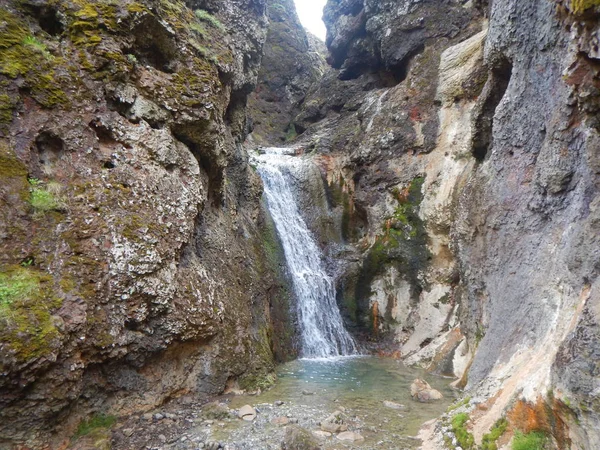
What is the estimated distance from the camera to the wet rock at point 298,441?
648cm

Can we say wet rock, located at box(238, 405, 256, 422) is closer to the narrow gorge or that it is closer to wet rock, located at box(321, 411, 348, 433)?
the narrow gorge

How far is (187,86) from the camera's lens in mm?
9922

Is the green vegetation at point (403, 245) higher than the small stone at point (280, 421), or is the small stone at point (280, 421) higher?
the green vegetation at point (403, 245)

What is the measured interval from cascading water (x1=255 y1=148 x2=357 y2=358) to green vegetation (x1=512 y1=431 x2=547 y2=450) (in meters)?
10.7

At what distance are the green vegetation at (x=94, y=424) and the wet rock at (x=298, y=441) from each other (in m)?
3.19

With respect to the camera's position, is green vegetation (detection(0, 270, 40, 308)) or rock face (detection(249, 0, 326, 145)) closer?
green vegetation (detection(0, 270, 40, 308))

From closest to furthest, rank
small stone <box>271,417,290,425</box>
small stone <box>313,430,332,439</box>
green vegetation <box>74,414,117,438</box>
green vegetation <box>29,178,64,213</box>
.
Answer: green vegetation <box>74,414,117,438</box> → green vegetation <box>29,178,64,213</box> → small stone <box>313,430,332,439</box> → small stone <box>271,417,290,425</box>

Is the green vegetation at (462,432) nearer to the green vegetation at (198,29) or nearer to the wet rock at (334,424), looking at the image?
the wet rock at (334,424)

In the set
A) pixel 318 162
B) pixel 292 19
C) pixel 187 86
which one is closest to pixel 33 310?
pixel 187 86

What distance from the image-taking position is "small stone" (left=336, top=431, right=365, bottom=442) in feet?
23.2

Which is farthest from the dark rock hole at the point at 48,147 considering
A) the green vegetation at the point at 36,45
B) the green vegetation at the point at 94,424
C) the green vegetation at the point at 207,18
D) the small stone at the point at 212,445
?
the green vegetation at the point at 207,18

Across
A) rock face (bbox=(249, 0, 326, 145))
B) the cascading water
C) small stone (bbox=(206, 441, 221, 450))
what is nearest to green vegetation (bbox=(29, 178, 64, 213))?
small stone (bbox=(206, 441, 221, 450))

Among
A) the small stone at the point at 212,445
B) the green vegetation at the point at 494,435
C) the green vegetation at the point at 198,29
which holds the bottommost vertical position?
the small stone at the point at 212,445

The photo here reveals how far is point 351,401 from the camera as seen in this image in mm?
9406
